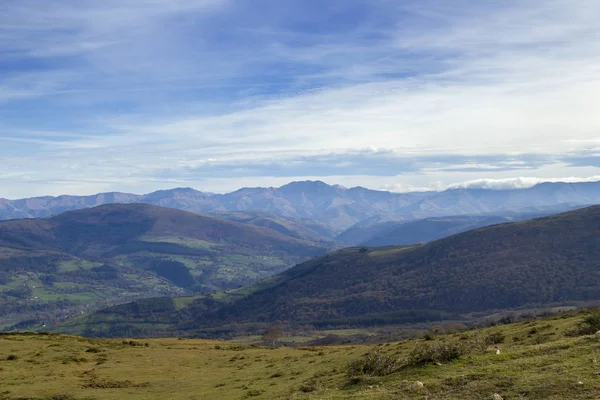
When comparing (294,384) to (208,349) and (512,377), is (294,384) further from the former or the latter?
(208,349)

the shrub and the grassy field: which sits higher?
the grassy field

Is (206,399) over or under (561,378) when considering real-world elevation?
under

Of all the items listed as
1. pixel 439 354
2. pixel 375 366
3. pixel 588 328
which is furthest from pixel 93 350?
pixel 588 328

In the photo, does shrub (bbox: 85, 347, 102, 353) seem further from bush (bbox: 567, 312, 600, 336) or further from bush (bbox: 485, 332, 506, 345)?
bush (bbox: 567, 312, 600, 336)

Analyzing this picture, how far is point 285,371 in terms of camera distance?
40844 mm

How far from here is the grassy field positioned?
866 inches

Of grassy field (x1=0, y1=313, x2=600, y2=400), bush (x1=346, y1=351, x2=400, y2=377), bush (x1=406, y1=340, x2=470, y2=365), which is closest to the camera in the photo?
grassy field (x1=0, y1=313, x2=600, y2=400)

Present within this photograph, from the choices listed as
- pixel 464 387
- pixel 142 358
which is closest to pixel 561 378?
pixel 464 387

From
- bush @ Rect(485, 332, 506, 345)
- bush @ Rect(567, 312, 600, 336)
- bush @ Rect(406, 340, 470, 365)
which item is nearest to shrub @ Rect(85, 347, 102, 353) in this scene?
bush @ Rect(406, 340, 470, 365)

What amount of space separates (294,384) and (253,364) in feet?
50.7

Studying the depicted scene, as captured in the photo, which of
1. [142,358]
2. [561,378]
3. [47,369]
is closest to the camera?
[561,378]

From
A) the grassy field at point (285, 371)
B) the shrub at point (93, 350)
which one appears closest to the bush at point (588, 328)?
the grassy field at point (285, 371)

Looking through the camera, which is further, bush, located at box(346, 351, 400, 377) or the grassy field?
bush, located at box(346, 351, 400, 377)

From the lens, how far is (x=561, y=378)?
68.1 feet
